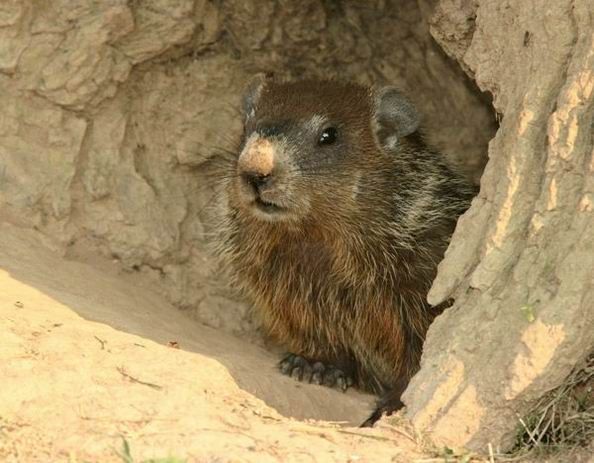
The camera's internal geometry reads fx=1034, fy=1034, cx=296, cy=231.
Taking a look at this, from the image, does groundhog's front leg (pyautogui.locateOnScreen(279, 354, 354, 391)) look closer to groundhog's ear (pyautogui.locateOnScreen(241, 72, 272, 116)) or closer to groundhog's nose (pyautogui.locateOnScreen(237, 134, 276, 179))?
groundhog's nose (pyautogui.locateOnScreen(237, 134, 276, 179))

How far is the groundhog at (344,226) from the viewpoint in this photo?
5.80 meters

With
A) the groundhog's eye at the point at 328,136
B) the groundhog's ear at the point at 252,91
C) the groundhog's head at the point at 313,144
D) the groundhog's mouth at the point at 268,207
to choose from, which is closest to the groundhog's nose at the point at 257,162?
the groundhog's head at the point at 313,144

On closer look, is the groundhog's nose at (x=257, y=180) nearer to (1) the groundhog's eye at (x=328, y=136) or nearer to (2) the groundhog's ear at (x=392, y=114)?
(1) the groundhog's eye at (x=328, y=136)

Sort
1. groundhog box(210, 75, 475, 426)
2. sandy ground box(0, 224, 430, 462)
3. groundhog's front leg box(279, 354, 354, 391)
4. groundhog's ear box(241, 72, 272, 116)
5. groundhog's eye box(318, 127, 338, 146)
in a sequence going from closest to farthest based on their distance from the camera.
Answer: sandy ground box(0, 224, 430, 462) < groundhog box(210, 75, 475, 426) < groundhog's eye box(318, 127, 338, 146) < groundhog's front leg box(279, 354, 354, 391) < groundhog's ear box(241, 72, 272, 116)

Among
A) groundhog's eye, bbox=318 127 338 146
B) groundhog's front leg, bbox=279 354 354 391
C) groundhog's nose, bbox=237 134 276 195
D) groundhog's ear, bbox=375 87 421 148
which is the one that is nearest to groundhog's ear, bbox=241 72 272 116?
groundhog's eye, bbox=318 127 338 146

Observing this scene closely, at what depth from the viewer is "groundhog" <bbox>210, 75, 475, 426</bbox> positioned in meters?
5.80

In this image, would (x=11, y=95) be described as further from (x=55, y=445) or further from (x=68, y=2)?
(x=55, y=445)

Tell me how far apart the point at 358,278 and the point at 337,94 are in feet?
3.68

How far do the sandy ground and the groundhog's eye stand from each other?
136 cm

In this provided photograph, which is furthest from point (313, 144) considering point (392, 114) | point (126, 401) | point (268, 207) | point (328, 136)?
point (126, 401)

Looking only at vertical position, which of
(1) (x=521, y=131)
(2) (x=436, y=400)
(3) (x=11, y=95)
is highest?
(1) (x=521, y=131)

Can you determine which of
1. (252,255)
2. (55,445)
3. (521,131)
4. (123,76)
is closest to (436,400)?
(521,131)

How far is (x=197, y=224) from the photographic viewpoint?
7238 mm

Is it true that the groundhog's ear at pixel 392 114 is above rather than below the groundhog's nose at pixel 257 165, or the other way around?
above
